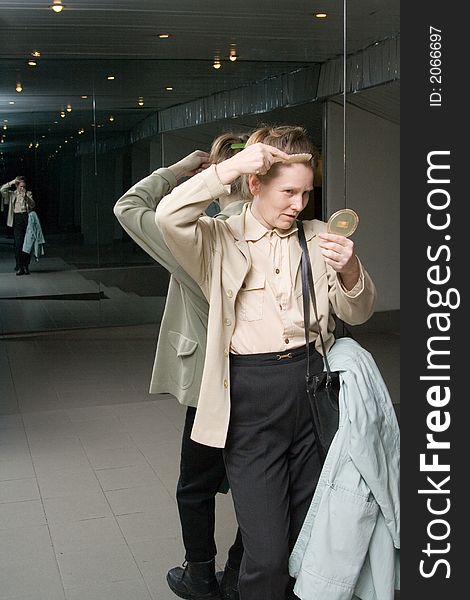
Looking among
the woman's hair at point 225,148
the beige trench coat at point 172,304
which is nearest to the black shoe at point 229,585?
the beige trench coat at point 172,304

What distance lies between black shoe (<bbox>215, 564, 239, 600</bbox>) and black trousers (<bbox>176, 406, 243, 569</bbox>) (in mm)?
36

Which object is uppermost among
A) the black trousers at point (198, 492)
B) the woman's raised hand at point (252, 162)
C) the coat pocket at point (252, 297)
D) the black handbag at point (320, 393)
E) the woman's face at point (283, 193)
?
the woman's raised hand at point (252, 162)

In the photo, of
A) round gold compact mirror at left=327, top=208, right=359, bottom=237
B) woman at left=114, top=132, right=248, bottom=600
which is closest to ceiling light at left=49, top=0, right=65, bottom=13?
woman at left=114, top=132, right=248, bottom=600

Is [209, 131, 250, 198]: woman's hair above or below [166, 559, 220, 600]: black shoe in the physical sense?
above

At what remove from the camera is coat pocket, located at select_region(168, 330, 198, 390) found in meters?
3.13

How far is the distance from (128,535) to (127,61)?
18.4ft

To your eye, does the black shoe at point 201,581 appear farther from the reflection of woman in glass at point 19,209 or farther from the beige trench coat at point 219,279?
the reflection of woman in glass at point 19,209

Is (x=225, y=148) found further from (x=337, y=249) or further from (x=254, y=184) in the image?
(x=337, y=249)

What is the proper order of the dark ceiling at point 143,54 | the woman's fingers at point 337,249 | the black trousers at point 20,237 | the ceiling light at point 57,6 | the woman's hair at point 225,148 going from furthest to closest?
the black trousers at point 20,237 < the dark ceiling at point 143,54 < the ceiling light at point 57,6 < the woman's hair at point 225,148 < the woman's fingers at point 337,249

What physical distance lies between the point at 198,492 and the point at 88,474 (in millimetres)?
1956

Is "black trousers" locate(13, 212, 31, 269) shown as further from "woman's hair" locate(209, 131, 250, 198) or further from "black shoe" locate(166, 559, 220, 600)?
"woman's hair" locate(209, 131, 250, 198)

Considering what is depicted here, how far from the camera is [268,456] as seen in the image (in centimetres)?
266

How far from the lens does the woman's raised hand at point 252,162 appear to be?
2.43 metres

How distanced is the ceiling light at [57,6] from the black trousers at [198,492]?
4690mm
